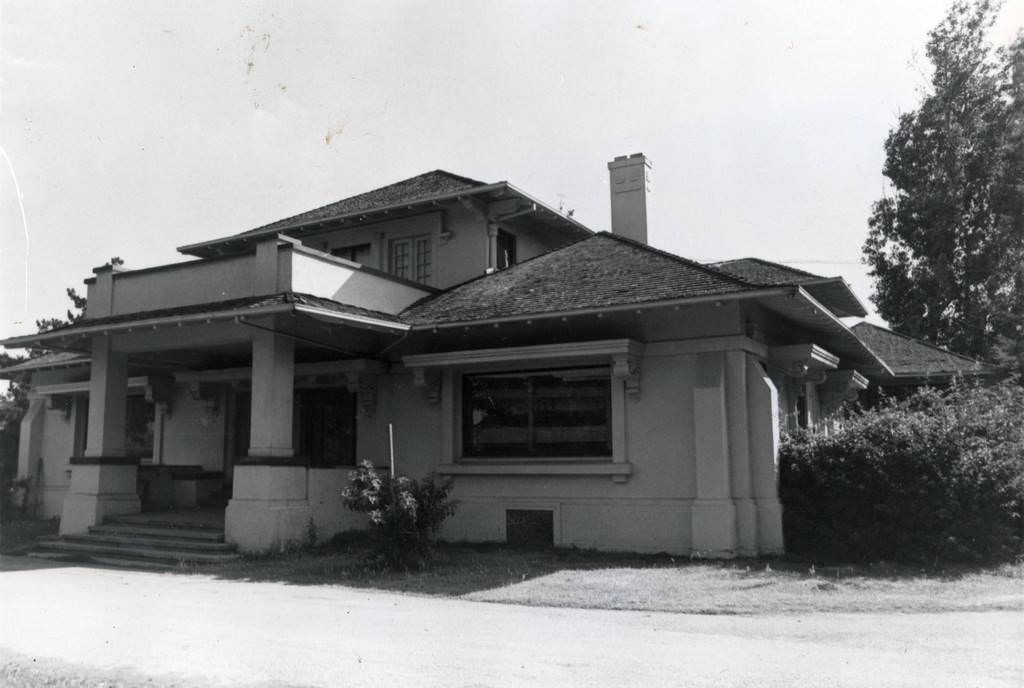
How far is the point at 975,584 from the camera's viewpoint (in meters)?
10.4

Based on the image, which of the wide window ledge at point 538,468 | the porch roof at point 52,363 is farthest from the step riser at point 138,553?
the porch roof at point 52,363

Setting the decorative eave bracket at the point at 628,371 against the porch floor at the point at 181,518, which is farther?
the porch floor at the point at 181,518

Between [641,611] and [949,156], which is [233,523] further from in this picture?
[949,156]

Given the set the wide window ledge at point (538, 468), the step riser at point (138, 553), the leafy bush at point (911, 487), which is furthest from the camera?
the wide window ledge at point (538, 468)

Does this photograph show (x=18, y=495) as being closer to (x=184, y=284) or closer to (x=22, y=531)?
(x=22, y=531)

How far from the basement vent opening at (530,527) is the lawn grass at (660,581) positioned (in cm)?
82

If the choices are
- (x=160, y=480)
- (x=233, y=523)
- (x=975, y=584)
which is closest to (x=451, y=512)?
(x=233, y=523)

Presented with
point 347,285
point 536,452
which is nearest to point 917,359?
point 536,452

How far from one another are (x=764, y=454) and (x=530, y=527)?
3.96 metres

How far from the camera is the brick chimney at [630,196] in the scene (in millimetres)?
18500

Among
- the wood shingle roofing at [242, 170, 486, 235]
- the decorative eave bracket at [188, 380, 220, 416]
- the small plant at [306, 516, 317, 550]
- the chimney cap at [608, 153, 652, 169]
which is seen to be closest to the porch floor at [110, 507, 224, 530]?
the small plant at [306, 516, 317, 550]

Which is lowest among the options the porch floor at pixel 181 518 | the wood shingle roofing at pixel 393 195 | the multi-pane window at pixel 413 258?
the porch floor at pixel 181 518

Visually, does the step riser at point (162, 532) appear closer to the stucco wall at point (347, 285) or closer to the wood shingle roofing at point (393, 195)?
the stucco wall at point (347, 285)

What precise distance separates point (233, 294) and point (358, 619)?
7.59m
